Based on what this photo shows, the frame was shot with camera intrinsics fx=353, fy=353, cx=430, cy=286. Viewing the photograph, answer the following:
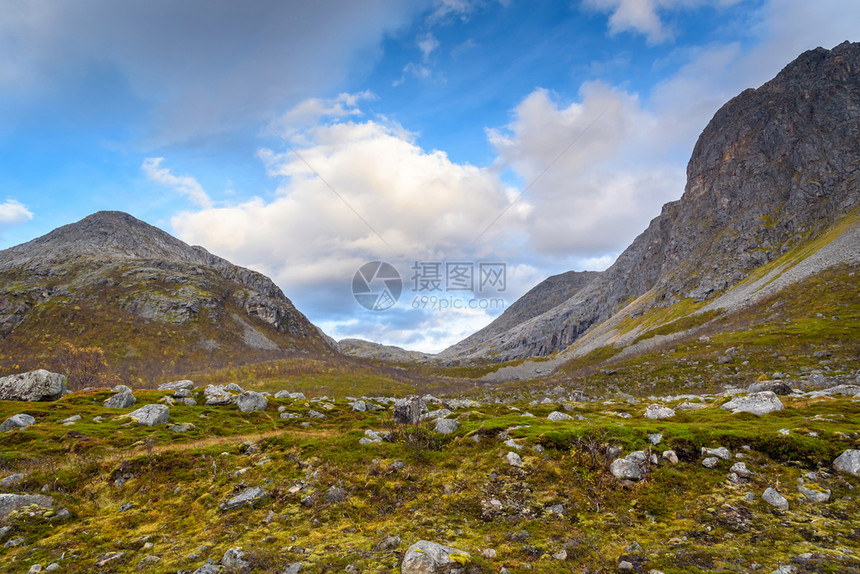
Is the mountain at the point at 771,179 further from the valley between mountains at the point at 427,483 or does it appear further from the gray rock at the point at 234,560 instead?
the gray rock at the point at 234,560

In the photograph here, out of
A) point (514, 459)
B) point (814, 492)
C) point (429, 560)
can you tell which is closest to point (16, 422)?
point (429, 560)

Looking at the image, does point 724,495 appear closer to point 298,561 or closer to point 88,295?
point 298,561

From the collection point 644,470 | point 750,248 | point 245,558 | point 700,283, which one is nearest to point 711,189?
point 750,248

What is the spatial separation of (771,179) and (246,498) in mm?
228141

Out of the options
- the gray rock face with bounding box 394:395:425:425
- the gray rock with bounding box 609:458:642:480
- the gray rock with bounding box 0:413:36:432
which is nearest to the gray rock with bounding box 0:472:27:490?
the gray rock with bounding box 0:413:36:432

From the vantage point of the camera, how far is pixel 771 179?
162 metres

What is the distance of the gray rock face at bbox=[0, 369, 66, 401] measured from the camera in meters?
32.0

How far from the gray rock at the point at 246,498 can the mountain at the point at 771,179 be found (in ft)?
A: 550

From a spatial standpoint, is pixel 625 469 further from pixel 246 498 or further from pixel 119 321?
pixel 119 321

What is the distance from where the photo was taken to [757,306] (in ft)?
314

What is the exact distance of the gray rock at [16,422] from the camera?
2406cm

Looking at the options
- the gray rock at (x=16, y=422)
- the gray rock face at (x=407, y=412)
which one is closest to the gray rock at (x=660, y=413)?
the gray rock face at (x=407, y=412)

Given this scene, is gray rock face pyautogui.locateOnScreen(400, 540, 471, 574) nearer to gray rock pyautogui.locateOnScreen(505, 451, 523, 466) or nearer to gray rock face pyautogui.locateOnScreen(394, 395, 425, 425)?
gray rock pyautogui.locateOnScreen(505, 451, 523, 466)

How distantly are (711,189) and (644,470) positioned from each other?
23300 cm
